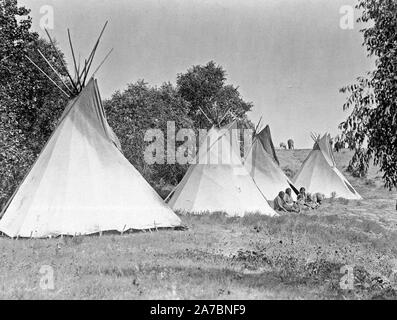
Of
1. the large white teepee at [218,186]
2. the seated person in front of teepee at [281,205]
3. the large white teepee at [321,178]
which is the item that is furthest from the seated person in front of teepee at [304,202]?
the large white teepee at [321,178]

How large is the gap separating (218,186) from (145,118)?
20491mm

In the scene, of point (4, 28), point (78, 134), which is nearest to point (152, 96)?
point (4, 28)

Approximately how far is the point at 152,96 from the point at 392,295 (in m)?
34.9

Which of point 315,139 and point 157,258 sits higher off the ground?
point 315,139

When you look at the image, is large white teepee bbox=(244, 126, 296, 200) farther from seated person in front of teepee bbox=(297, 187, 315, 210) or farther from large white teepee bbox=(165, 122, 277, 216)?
large white teepee bbox=(165, 122, 277, 216)

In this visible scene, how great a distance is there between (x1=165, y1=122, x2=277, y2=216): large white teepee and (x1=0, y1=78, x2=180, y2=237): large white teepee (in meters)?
4.48

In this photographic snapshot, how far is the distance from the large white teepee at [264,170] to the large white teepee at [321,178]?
14.3 ft

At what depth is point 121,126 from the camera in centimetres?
3566

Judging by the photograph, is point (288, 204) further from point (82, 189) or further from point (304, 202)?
point (82, 189)

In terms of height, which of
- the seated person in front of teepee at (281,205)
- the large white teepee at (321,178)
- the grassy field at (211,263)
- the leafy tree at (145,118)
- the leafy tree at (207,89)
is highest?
the leafy tree at (207,89)

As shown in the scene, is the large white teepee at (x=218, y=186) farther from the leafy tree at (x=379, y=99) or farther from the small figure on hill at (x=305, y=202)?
the leafy tree at (x=379, y=99)

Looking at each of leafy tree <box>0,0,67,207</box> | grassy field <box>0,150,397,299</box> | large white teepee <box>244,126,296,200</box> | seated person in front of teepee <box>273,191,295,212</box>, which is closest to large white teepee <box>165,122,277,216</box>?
seated person in front of teepee <box>273,191,295,212</box>

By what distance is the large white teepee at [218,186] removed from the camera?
19.3 m
